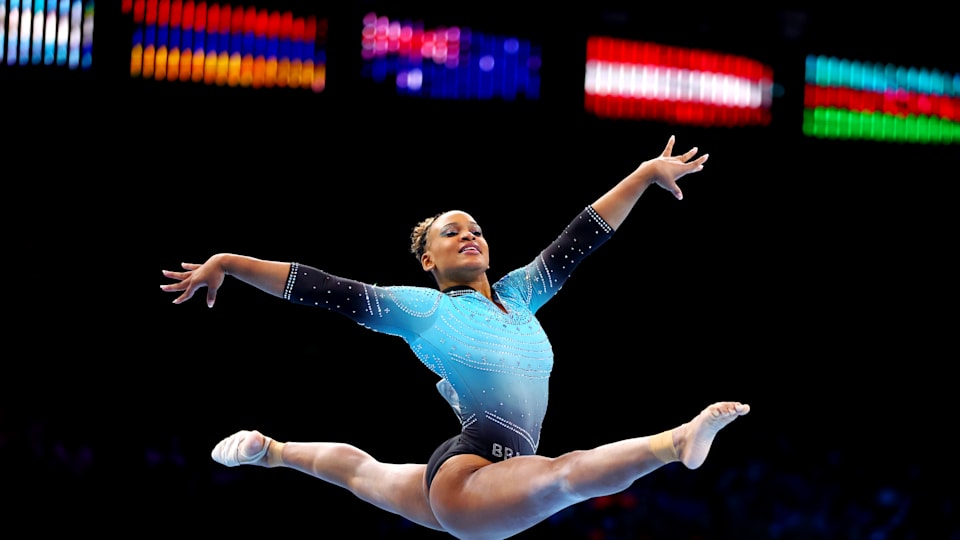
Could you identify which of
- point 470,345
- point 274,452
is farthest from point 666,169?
point 274,452

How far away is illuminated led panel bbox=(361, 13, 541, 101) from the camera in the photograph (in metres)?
6.04

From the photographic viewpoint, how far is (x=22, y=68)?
5512mm

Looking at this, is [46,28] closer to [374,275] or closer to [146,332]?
[146,332]

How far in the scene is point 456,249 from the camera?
4.00 metres

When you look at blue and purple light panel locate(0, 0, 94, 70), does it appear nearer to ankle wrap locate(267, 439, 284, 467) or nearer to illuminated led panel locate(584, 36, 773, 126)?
ankle wrap locate(267, 439, 284, 467)

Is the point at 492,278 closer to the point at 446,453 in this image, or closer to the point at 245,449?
the point at 245,449

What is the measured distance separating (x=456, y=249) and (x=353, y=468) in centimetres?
86

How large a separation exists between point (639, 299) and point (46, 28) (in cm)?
417

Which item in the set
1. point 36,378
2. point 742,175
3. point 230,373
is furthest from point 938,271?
point 36,378

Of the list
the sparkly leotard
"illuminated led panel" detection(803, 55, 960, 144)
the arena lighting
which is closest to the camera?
the sparkly leotard

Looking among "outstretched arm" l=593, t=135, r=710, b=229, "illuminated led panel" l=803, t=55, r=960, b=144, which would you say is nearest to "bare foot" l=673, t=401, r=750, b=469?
"outstretched arm" l=593, t=135, r=710, b=229

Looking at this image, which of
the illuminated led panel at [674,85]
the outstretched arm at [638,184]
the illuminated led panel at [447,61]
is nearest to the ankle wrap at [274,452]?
the outstretched arm at [638,184]

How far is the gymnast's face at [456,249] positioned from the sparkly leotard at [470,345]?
9 cm

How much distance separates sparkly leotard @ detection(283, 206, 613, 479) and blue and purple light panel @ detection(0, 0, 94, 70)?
2476mm
